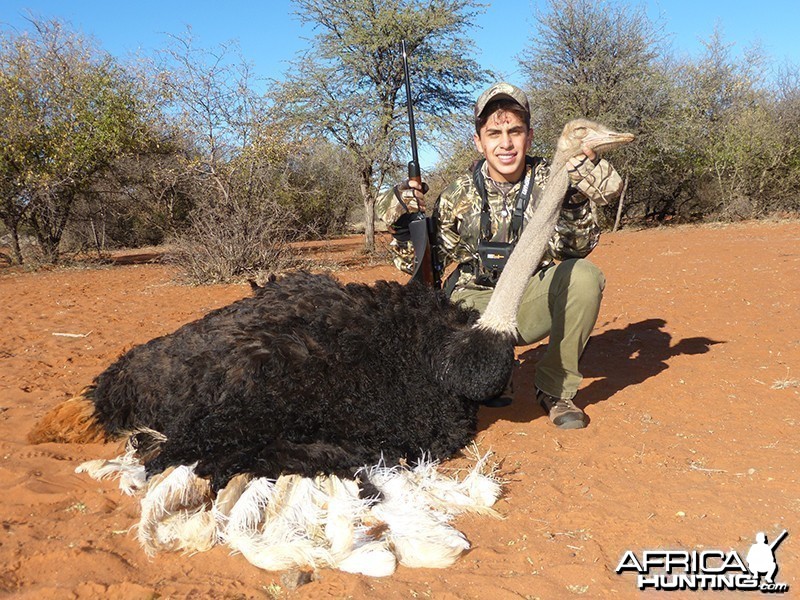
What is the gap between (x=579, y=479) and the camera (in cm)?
300

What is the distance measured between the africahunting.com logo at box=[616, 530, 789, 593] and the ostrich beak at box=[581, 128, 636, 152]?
1874 millimetres

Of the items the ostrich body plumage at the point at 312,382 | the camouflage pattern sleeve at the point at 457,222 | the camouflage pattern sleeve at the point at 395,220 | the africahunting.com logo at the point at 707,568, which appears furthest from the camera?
the camouflage pattern sleeve at the point at 457,222

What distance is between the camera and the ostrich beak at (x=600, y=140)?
326 centimetres

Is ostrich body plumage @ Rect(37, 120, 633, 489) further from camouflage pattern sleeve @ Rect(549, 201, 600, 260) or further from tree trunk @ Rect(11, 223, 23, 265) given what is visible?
tree trunk @ Rect(11, 223, 23, 265)

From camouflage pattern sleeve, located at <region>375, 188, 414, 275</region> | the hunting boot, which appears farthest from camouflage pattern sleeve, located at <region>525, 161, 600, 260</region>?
the hunting boot

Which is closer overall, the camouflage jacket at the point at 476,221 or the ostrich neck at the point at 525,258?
the ostrich neck at the point at 525,258

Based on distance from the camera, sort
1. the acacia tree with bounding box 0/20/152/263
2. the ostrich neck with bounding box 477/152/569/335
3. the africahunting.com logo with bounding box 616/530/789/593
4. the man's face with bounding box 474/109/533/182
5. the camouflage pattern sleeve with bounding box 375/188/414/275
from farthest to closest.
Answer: the acacia tree with bounding box 0/20/152/263, the camouflage pattern sleeve with bounding box 375/188/414/275, the man's face with bounding box 474/109/533/182, the ostrich neck with bounding box 477/152/569/335, the africahunting.com logo with bounding box 616/530/789/593

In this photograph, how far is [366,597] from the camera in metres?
2.13

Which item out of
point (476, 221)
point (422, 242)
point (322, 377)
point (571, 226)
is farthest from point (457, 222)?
point (322, 377)

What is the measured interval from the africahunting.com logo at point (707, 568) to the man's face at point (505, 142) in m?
2.34

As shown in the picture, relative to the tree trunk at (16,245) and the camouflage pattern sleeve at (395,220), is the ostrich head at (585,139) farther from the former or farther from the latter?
the tree trunk at (16,245)

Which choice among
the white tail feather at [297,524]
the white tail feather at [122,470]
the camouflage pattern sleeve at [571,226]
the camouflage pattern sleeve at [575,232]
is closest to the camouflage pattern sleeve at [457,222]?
the camouflage pattern sleeve at [571,226]

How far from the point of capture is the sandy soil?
87.7 inches

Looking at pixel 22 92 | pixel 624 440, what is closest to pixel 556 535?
pixel 624 440
